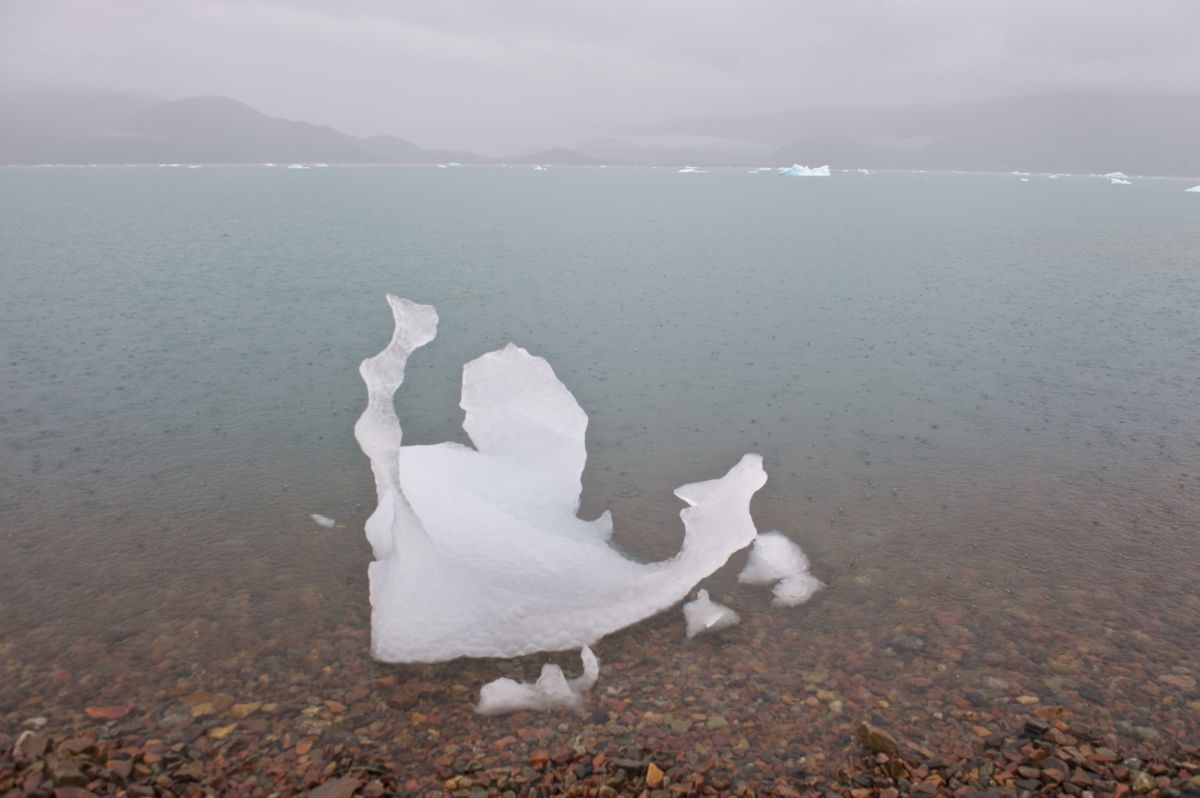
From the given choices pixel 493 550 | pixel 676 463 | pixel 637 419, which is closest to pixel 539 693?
pixel 493 550

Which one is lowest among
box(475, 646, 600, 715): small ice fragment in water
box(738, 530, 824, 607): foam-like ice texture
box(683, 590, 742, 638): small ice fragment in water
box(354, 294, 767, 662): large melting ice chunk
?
box(738, 530, 824, 607): foam-like ice texture

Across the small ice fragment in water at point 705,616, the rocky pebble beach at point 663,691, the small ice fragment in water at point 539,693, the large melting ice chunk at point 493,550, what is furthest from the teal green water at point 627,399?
the small ice fragment in water at point 539,693

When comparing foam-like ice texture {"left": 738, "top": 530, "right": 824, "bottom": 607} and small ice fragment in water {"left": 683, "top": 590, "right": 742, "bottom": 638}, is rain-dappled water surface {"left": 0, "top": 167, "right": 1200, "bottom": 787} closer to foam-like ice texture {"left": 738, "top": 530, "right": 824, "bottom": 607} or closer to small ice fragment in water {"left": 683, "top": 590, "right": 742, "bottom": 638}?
small ice fragment in water {"left": 683, "top": 590, "right": 742, "bottom": 638}

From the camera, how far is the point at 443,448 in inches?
543

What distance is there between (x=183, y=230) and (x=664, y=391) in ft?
183

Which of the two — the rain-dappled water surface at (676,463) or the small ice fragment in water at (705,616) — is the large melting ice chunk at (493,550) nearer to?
the small ice fragment in water at (705,616)

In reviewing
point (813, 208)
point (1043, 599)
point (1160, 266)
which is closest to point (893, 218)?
point (813, 208)

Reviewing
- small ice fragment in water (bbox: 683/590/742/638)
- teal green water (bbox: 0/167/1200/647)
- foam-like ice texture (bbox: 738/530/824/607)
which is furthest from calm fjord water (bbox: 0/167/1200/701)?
small ice fragment in water (bbox: 683/590/742/638)

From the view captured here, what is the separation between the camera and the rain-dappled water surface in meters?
10.2

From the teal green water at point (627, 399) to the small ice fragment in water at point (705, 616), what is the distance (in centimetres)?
201

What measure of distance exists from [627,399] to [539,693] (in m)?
12.1

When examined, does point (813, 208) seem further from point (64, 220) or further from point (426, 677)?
point (426, 677)

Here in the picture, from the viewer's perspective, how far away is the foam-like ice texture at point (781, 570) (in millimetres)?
11875

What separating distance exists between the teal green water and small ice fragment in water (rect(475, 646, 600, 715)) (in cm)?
415
